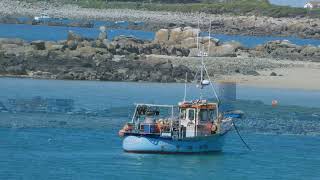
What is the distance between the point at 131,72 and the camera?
1879 inches

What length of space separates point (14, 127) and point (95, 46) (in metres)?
21.2

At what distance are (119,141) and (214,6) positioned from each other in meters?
85.6

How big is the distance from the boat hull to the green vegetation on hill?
272ft

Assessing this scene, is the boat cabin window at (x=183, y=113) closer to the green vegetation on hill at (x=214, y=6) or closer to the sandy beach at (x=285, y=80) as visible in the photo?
the sandy beach at (x=285, y=80)

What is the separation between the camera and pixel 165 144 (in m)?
28.2

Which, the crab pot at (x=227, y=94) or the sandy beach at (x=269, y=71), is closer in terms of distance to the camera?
the crab pot at (x=227, y=94)

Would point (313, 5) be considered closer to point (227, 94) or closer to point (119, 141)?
point (227, 94)

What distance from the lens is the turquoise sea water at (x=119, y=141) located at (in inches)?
1061

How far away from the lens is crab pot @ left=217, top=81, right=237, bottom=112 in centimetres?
3939

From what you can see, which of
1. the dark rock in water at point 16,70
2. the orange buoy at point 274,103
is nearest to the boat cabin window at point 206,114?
the orange buoy at point 274,103

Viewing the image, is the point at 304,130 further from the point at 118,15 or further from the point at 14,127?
the point at 118,15

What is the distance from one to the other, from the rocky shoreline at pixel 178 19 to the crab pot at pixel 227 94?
46.9m

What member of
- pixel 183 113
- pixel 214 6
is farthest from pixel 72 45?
pixel 214 6

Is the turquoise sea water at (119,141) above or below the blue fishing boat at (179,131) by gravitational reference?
below
